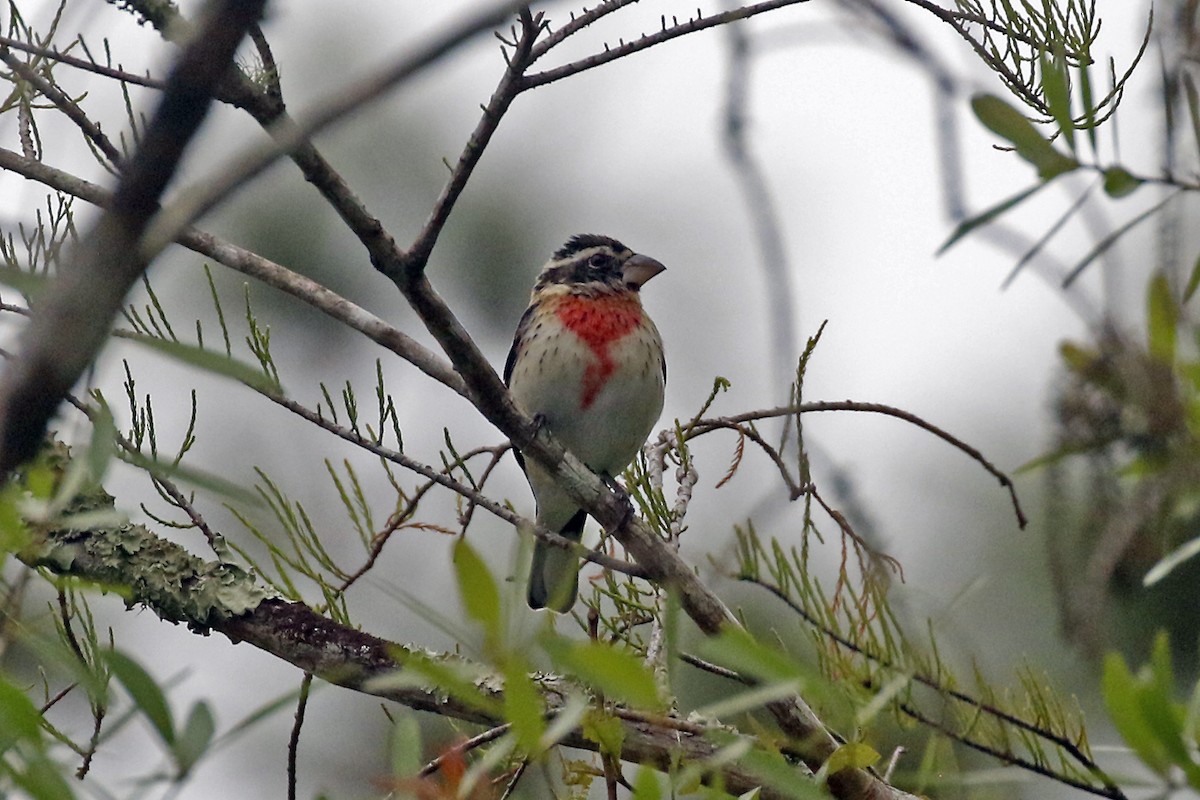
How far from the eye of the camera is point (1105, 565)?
212 cm

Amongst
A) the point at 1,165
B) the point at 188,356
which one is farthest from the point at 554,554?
the point at 188,356

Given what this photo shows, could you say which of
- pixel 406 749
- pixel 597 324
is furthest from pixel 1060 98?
pixel 597 324

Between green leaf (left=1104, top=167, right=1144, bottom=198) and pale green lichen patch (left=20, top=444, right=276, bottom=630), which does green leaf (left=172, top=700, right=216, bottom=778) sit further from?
pale green lichen patch (left=20, top=444, right=276, bottom=630)

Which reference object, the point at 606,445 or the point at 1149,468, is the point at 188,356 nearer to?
the point at 1149,468

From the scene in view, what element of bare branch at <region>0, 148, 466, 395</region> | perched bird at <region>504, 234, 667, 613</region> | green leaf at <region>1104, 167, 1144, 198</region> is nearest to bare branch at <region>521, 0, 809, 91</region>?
bare branch at <region>0, 148, 466, 395</region>

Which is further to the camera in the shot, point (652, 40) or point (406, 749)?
point (652, 40)

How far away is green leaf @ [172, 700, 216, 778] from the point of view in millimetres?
1236

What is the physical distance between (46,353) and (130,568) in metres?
1.98

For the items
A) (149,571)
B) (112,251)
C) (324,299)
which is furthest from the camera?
(149,571)

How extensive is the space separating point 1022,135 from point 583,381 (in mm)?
3523

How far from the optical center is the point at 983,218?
1.28m

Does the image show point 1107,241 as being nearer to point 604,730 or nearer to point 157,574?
point 604,730

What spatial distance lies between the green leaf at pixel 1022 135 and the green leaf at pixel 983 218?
0.08 feet

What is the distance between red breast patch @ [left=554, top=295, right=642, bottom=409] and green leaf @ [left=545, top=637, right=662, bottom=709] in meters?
3.70
